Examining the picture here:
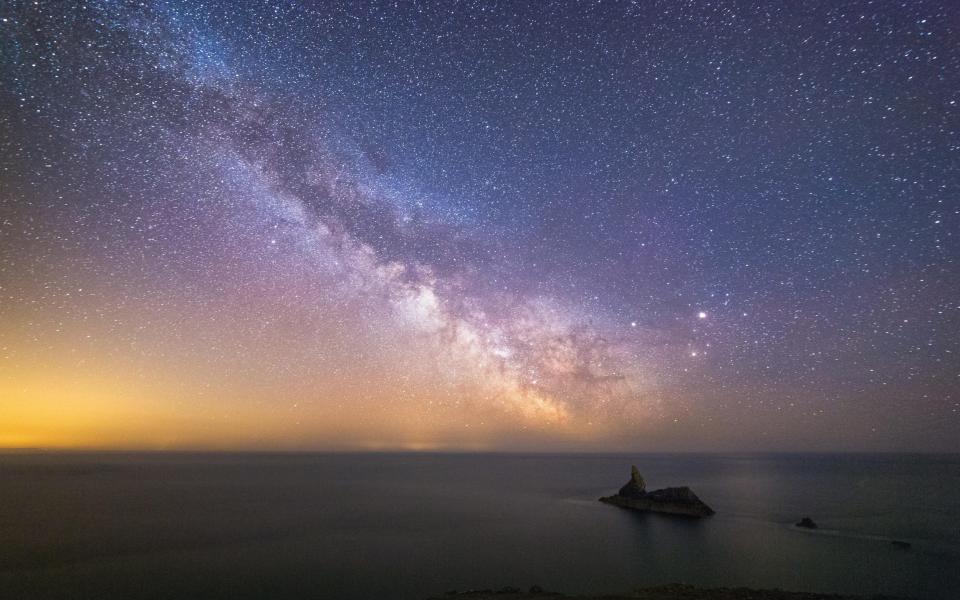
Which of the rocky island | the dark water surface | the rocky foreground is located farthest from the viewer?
the rocky island

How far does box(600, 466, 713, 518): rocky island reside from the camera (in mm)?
48938

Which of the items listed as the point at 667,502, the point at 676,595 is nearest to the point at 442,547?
the point at 676,595

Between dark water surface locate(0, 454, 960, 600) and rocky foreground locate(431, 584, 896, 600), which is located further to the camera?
dark water surface locate(0, 454, 960, 600)

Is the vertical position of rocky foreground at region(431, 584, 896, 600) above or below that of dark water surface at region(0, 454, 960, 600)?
above

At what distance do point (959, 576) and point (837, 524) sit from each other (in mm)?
20168

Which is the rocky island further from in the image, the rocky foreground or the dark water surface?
the rocky foreground

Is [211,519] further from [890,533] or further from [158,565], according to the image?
[890,533]

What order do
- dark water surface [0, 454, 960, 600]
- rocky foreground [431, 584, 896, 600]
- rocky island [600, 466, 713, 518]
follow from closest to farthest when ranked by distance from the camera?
rocky foreground [431, 584, 896, 600] < dark water surface [0, 454, 960, 600] < rocky island [600, 466, 713, 518]

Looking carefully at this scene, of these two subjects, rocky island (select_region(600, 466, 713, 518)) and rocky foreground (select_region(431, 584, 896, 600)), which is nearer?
rocky foreground (select_region(431, 584, 896, 600))

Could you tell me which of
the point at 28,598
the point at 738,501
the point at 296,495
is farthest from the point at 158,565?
the point at 738,501

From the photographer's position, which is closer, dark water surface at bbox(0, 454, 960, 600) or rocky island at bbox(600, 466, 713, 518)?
dark water surface at bbox(0, 454, 960, 600)

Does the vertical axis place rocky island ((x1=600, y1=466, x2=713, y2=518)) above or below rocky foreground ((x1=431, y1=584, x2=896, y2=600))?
below

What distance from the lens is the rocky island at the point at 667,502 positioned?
1927 inches

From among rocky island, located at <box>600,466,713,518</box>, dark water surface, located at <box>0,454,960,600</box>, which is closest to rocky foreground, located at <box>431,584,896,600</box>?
dark water surface, located at <box>0,454,960,600</box>
